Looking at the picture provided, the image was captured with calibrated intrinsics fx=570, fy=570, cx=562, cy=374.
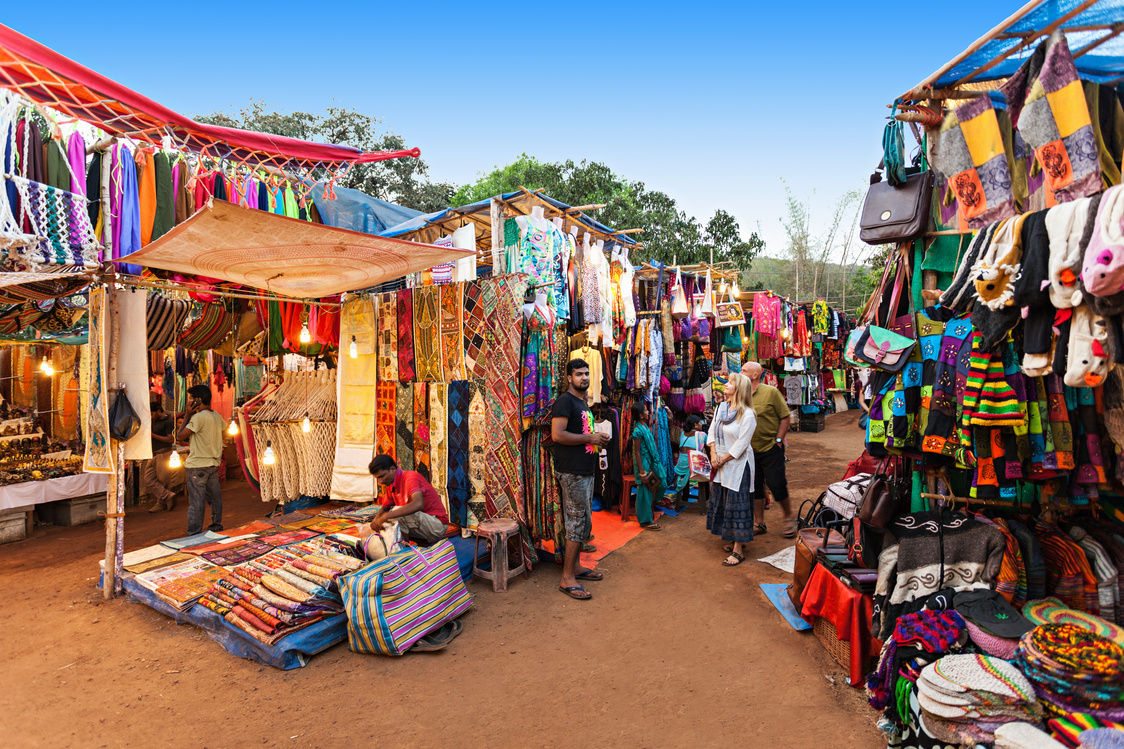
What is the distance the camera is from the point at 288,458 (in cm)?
642

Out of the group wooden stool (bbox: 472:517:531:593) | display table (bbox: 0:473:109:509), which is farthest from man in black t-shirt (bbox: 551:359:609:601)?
display table (bbox: 0:473:109:509)

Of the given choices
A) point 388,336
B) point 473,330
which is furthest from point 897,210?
point 388,336

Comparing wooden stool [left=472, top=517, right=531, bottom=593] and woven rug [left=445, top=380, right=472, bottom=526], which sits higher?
woven rug [left=445, top=380, right=472, bottom=526]

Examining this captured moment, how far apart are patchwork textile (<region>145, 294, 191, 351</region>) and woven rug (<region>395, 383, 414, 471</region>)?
2.67 metres

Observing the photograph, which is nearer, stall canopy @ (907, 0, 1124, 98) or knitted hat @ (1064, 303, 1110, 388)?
knitted hat @ (1064, 303, 1110, 388)

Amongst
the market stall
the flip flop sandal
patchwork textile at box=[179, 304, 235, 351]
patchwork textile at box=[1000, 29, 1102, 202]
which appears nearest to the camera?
the market stall

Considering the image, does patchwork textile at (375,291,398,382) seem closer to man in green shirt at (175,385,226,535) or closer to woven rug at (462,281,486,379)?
woven rug at (462,281,486,379)

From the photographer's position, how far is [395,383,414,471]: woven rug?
5.48 metres

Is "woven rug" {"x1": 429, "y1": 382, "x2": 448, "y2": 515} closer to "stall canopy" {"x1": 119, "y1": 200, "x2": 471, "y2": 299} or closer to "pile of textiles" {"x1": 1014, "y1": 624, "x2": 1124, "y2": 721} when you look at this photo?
"stall canopy" {"x1": 119, "y1": 200, "x2": 471, "y2": 299}

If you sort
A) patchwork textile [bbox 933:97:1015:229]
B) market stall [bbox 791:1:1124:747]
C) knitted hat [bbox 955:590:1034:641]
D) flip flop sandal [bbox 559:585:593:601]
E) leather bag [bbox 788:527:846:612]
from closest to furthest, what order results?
market stall [bbox 791:1:1124:747] → knitted hat [bbox 955:590:1034:641] → patchwork textile [bbox 933:97:1015:229] → leather bag [bbox 788:527:846:612] → flip flop sandal [bbox 559:585:593:601]

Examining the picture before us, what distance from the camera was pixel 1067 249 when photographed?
2.26m

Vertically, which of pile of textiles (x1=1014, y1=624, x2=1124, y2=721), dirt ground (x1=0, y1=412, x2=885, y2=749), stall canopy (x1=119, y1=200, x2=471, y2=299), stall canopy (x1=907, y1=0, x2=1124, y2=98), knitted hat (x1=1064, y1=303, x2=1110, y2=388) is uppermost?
stall canopy (x1=907, y1=0, x2=1124, y2=98)

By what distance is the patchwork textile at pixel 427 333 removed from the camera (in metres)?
5.35

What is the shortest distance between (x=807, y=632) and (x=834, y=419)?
13.9 m
